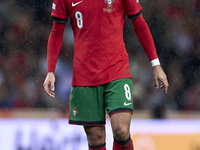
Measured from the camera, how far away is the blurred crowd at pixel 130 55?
688cm

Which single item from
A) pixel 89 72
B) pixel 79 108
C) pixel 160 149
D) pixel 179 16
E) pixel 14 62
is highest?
pixel 179 16

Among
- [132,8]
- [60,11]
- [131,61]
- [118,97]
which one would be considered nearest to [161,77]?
[118,97]

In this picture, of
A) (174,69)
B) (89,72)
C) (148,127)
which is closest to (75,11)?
(89,72)

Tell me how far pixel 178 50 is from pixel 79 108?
182 inches

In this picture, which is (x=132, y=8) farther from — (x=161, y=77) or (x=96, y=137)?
(x=96, y=137)

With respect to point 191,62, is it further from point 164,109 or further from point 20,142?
point 20,142

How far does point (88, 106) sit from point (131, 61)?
433 cm

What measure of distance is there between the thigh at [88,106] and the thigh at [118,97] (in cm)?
8

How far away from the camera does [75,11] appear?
2.99m

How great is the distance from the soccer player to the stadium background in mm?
A: 3487

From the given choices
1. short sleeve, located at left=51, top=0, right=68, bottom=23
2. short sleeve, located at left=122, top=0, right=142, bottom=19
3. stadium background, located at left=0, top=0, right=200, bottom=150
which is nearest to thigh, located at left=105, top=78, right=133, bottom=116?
short sleeve, located at left=122, top=0, right=142, bottom=19

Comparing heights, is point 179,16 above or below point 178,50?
above

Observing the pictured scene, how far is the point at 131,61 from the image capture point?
23.5ft

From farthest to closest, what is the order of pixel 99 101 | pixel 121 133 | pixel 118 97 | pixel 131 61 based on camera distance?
pixel 131 61 < pixel 99 101 < pixel 118 97 < pixel 121 133
